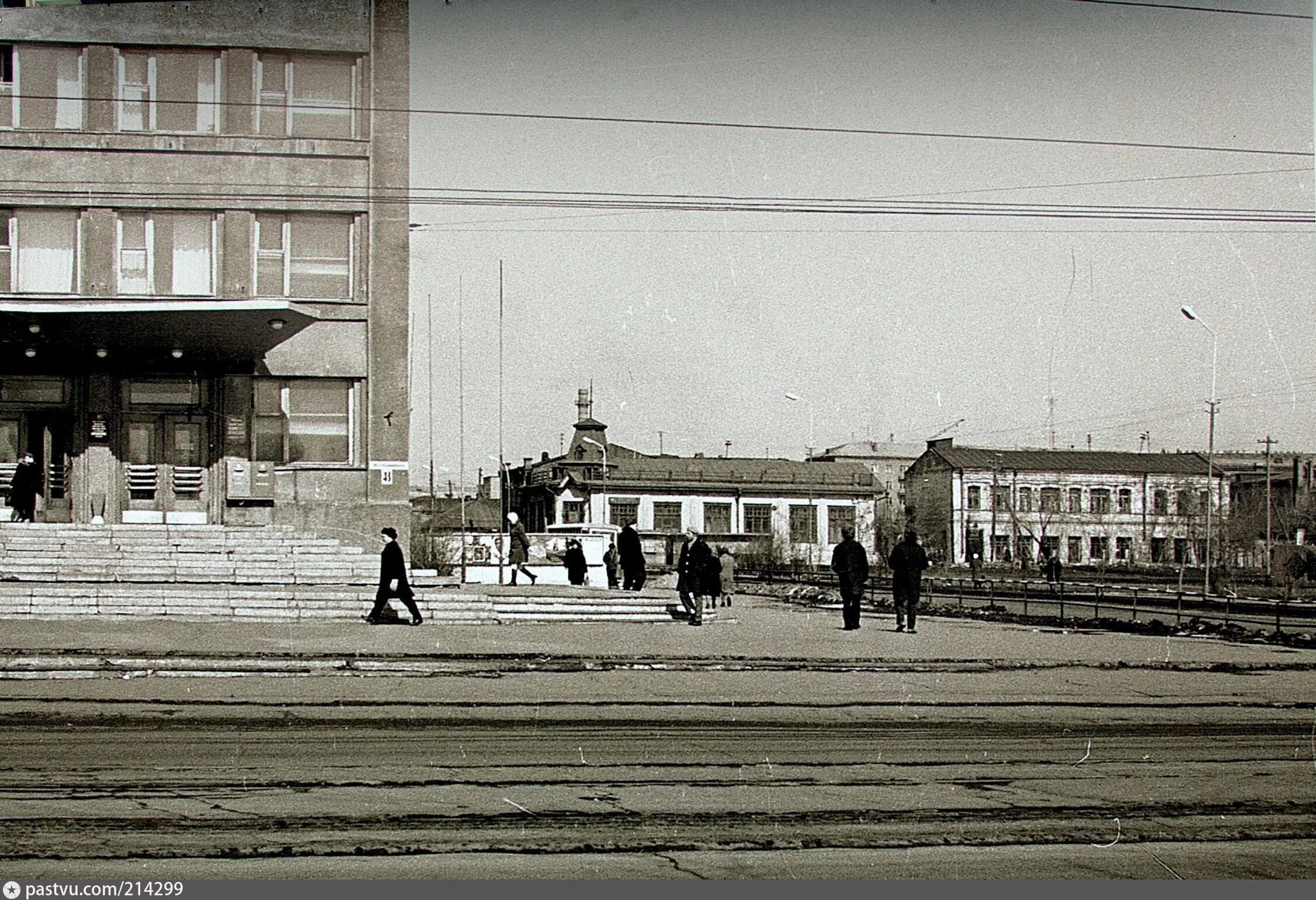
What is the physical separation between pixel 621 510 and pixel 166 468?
56.0 meters

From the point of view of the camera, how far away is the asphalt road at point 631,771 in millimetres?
7066

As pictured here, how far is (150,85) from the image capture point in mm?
30031

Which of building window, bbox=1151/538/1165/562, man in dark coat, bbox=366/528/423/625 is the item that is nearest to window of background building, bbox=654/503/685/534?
building window, bbox=1151/538/1165/562

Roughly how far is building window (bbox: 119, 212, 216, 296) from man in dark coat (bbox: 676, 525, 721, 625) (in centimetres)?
1368

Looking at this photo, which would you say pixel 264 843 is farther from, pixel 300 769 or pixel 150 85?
pixel 150 85

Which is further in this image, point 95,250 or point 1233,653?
point 95,250

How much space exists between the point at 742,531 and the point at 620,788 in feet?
252

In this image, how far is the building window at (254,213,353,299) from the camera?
1221 inches

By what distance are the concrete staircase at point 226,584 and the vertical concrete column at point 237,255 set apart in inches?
231

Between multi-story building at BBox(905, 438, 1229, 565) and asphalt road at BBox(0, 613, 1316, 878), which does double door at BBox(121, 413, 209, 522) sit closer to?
asphalt road at BBox(0, 613, 1316, 878)

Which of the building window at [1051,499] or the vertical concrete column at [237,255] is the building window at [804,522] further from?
the vertical concrete column at [237,255]

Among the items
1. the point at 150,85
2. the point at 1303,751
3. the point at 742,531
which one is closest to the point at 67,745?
the point at 1303,751

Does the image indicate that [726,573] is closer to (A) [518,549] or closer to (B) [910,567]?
(A) [518,549]

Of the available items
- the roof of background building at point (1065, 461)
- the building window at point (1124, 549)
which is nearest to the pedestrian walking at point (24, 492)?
the roof of background building at point (1065, 461)
